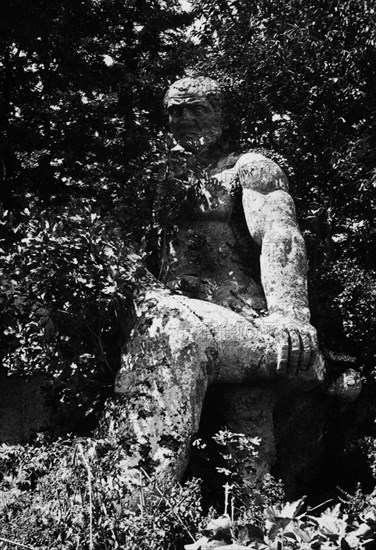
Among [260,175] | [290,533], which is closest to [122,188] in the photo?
[260,175]

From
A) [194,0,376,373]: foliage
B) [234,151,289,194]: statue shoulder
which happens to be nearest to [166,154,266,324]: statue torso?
[234,151,289,194]: statue shoulder

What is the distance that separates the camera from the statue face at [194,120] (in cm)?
600

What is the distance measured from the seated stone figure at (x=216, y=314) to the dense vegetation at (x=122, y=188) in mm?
299

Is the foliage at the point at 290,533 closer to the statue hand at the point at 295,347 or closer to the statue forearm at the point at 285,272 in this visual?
the statue hand at the point at 295,347

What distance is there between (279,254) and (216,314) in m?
0.76

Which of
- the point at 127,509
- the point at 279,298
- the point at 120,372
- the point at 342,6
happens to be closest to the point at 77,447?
the point at 127,509

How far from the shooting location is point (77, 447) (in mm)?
3895

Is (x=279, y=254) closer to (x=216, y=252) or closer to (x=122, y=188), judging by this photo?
(x=216, y=252)

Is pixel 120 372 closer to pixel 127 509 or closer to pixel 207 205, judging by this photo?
pixel 127 509

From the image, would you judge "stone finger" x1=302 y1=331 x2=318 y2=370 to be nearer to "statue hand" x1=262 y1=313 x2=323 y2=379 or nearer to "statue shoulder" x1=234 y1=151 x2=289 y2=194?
"statue hand" x1=262 y1=313 x2=323 y2=379

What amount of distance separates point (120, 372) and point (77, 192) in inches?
130

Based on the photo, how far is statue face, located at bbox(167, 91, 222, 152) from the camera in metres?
6.00

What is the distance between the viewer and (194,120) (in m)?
6.03

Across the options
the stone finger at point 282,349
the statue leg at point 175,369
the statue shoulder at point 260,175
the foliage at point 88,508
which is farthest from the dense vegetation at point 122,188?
the stone finger at point 282,349
